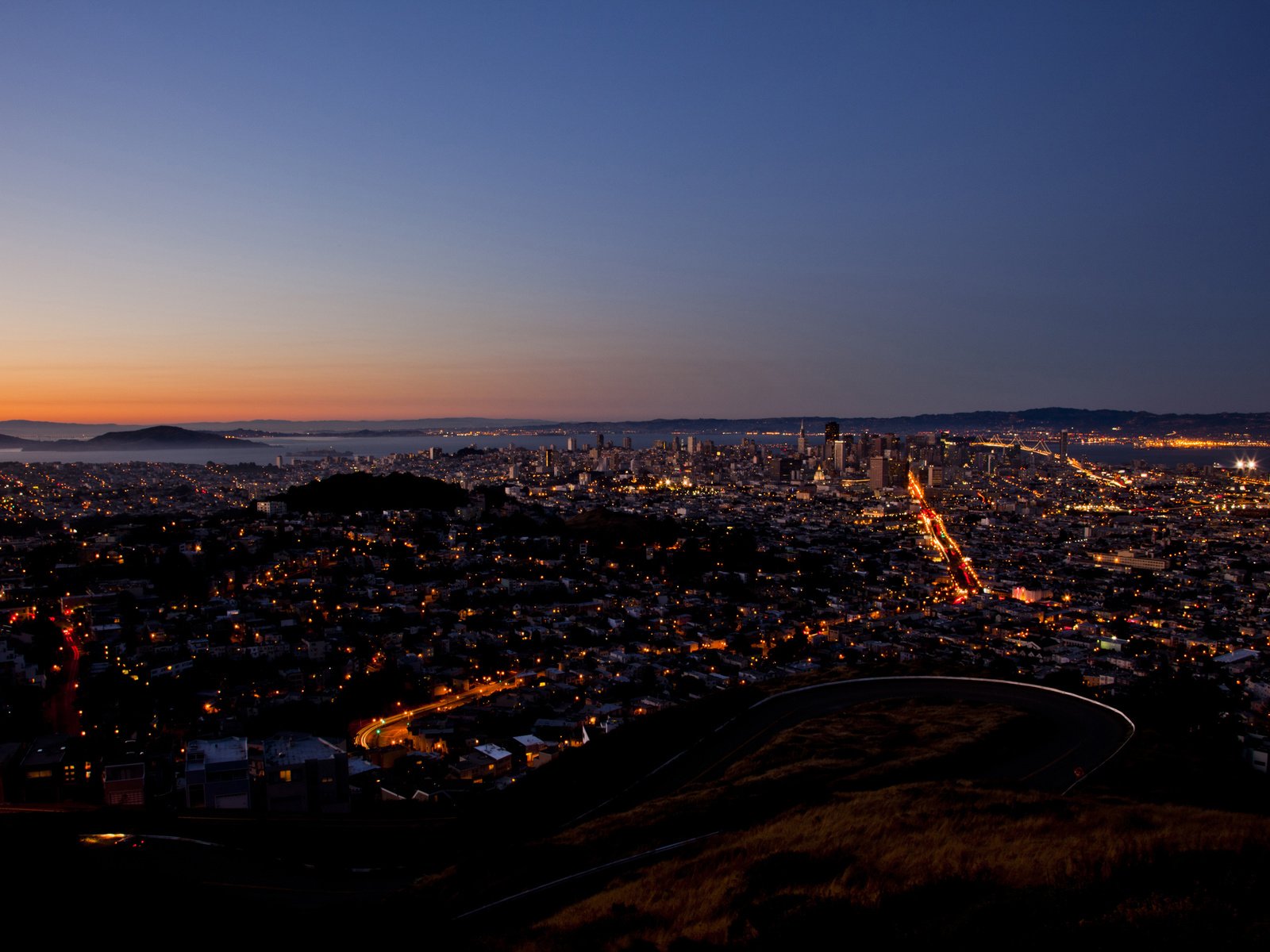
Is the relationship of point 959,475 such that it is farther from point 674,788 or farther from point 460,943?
point 460,943

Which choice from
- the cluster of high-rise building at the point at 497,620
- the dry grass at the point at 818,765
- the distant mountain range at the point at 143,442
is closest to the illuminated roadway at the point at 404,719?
the cluster of high-rise building at the point at 497,620

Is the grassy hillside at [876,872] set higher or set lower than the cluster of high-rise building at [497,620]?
higher

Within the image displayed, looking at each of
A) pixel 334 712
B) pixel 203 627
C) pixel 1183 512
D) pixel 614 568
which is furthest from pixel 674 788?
pixel 1183 512

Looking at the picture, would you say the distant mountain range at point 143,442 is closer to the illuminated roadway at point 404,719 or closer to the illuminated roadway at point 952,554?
the illuminated roadway at point 952,554

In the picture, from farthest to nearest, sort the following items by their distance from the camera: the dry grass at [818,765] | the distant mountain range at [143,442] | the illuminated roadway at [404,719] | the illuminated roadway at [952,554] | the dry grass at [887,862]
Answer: the distant mountain range at [143,442] → the illuminated roadway at [952,554] → the illuminated roadway at [404,719] → the dry grass at [818,765] → the dry grass at [887,862]

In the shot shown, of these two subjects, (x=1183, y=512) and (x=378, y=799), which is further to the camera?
(x=1183, y=512)
